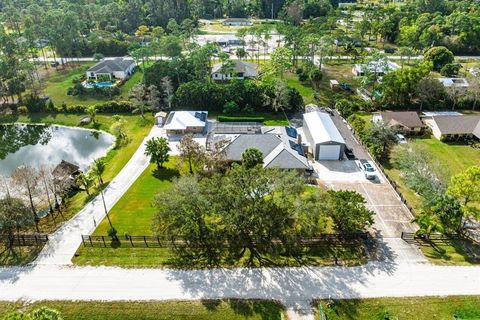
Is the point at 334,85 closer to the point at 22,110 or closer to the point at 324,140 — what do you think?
the point at 324,140

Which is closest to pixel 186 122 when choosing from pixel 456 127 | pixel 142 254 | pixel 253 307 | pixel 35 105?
pixel 142 254

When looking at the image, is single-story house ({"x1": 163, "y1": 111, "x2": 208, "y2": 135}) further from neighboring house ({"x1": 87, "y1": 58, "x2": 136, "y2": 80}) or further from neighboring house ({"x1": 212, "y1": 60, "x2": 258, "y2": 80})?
neighboring house ({"x1": 87, "y1": 58, "x2": 136, "y2": 80})

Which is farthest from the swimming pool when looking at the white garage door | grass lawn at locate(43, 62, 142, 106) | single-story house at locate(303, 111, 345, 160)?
the white garage door

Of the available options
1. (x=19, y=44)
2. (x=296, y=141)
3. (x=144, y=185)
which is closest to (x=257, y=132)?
(x=296, y=141)

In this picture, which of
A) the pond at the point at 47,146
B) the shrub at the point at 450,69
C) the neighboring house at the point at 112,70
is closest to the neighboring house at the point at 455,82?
the shrub at the point at 450,69

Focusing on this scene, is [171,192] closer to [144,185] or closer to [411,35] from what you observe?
[144,185]

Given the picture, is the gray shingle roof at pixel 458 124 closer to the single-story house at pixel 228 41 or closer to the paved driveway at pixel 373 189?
the paved driveway at pixel 373 189
